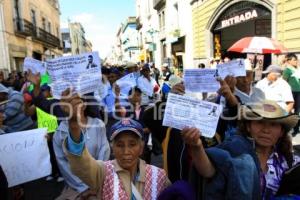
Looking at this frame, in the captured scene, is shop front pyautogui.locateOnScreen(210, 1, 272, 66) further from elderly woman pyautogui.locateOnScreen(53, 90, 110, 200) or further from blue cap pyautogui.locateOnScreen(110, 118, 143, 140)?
blue cap pyautogui.locateOnScreen(110, 118, 143, 140)

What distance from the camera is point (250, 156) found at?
2035mm

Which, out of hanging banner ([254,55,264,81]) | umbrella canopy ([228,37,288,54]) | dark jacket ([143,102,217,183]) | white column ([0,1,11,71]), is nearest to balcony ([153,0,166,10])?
white column ([0,1,11,71])

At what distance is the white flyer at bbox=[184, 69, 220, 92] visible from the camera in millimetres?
3945

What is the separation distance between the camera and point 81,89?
9.18 ft

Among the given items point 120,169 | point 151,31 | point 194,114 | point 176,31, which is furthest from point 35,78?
point 151,31

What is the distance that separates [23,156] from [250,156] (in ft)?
6.26

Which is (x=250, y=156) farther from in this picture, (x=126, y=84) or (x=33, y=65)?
(x=126, y=84)

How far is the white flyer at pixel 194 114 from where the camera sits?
7.26ft

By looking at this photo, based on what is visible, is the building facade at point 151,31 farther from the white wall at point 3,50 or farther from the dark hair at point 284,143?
the dark hair at point 284,143

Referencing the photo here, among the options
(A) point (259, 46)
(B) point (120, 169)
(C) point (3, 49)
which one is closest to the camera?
(B) point (120, 169)

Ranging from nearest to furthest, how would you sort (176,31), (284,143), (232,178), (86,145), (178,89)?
1. (232,178)
2. (284,143)
3. (178,89)
4. (86,145)
5. (176,31)

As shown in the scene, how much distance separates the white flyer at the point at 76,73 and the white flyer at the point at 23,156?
616 millimetres

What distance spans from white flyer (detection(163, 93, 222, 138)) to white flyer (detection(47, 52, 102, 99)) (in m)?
0.79

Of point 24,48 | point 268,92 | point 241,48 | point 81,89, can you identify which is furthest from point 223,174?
point 24,48
